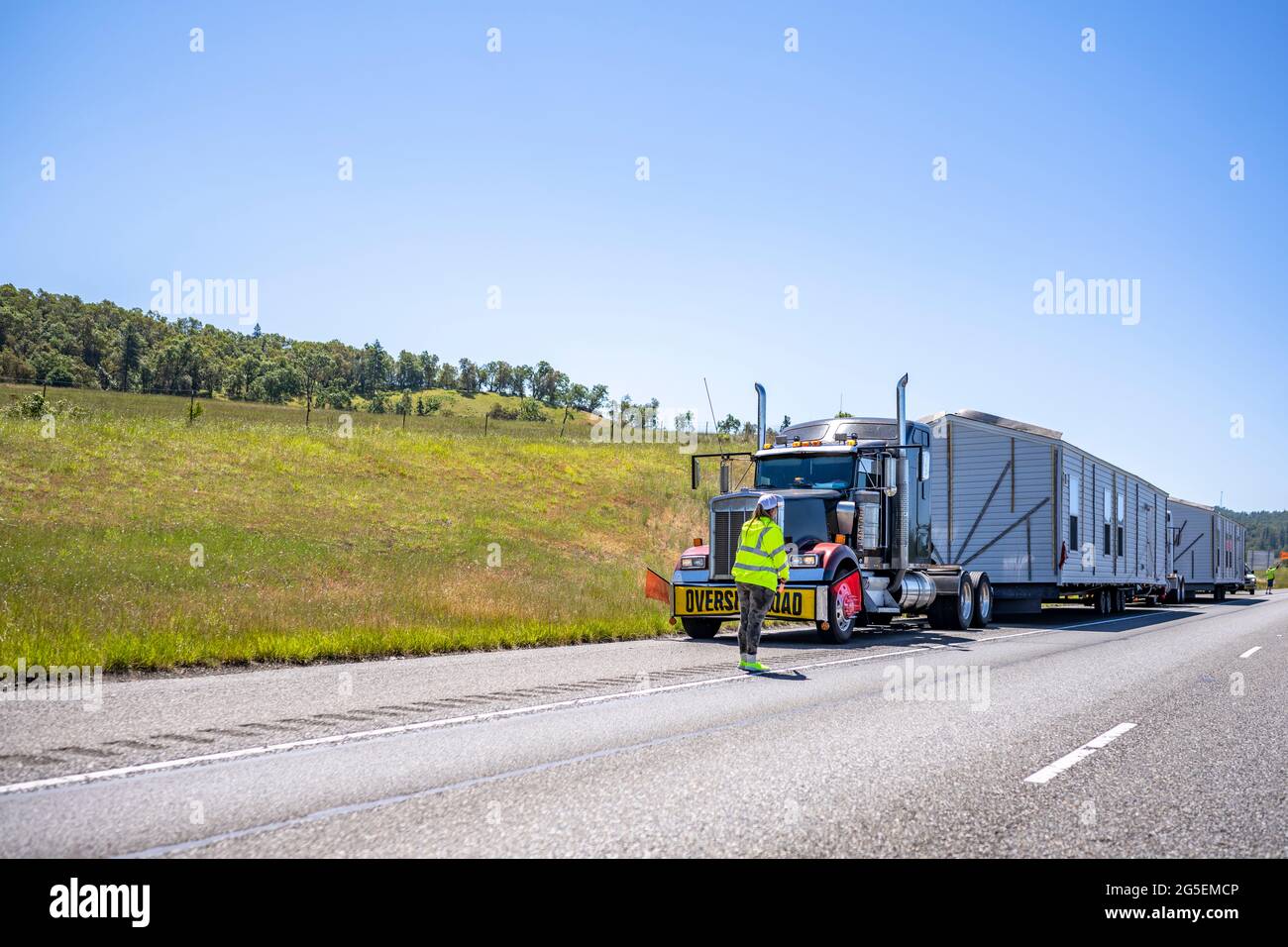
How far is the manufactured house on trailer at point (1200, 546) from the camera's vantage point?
3838 centimetres

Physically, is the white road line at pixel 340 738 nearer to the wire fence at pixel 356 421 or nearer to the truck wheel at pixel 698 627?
the truck wheel at pixel 698 627

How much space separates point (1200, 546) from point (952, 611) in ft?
87.5

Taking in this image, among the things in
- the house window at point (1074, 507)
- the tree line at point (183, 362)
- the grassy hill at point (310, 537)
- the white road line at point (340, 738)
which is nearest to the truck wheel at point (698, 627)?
the grassy hill at point (310, 537)

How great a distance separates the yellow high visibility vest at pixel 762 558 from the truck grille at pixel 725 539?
3478 millimetres

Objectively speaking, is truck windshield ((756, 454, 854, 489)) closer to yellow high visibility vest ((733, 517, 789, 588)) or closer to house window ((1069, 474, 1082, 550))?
yellow high visibility vest ((733, 517, 789, 588))

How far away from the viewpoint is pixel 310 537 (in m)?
36.3

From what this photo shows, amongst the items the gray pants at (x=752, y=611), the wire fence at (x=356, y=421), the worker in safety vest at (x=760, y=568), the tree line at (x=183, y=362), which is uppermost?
the tree line at (x=183, y=362)

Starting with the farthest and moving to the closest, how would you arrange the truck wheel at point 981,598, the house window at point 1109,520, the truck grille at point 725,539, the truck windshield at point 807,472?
the house window at point 1109,520 < the truck wheel at point 981,598 < the truck windshield at point 807,472 < the truck grille at point 725,539

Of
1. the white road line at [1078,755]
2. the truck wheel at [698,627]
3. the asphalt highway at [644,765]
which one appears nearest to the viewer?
the asphalt highway at [644,765]

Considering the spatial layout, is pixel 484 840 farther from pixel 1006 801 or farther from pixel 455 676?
pixel 455 676

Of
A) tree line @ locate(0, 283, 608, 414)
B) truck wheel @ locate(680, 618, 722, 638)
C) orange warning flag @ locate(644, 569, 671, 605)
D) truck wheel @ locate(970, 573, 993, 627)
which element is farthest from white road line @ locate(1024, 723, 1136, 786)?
tree line @ locate(0, 283, 608, 414)

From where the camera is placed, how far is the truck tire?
744 inches

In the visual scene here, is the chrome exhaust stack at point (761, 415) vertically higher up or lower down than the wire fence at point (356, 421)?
lower down

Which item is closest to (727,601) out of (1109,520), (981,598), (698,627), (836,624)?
(698,627)
